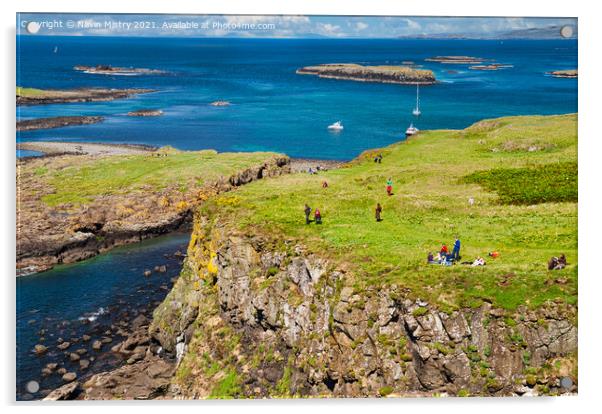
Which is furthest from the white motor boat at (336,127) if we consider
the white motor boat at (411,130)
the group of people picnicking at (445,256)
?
the group of people picnicking at (445,256)

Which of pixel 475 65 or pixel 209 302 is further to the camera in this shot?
pixel 475 65

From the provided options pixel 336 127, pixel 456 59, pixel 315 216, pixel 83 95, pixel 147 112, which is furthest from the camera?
pixel 336 127

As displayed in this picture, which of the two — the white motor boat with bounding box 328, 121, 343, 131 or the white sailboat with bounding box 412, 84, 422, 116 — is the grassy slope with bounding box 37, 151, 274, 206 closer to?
the white motor boat with bounding box 328, 121, 343, 131

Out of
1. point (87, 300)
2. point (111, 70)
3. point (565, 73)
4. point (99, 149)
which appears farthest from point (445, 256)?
point (99, 149)

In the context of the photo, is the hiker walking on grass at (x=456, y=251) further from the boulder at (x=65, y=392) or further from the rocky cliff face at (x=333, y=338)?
the boulder at (x=65, y=392)

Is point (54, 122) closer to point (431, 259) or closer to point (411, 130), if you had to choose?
point (411, 130)
